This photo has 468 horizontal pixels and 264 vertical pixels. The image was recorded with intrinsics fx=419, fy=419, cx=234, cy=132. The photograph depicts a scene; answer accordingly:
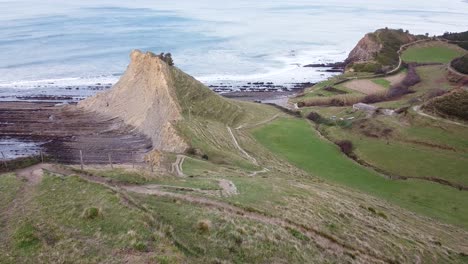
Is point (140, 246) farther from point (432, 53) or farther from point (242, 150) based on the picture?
point (432, 53)

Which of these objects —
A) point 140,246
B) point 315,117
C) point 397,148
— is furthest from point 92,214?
point 315,117

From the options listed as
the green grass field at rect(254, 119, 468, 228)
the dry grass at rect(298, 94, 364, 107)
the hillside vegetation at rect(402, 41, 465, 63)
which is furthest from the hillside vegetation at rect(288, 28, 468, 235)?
the hillside vegetation at rect(402, 41, 465, 63)

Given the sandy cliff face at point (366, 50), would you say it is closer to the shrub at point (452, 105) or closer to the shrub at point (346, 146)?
the shrub at point (452, 105)

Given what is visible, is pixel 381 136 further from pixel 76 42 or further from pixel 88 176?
pixel 76 42

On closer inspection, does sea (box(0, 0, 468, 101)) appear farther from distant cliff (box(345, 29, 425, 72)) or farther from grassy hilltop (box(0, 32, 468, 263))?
grassy hilltop (box(0, 32, 468, 263))

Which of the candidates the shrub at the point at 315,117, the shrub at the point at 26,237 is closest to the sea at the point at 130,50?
the shrub at the point at 315,117

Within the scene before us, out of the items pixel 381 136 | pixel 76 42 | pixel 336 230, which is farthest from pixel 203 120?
pixel 76 42
